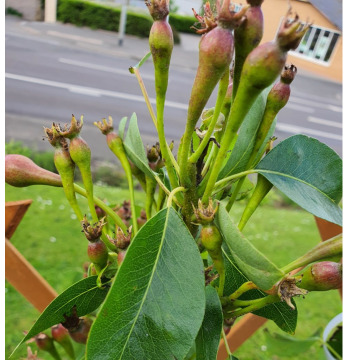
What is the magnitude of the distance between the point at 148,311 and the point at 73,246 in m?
1.78

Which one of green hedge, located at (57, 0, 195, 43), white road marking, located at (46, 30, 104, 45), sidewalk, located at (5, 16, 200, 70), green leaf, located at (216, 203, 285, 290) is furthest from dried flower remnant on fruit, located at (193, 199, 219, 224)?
white road marking, located at (46, 30, 104, 45)

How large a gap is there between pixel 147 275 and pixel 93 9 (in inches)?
243

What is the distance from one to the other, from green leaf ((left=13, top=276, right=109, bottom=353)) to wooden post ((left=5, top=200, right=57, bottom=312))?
0.41m

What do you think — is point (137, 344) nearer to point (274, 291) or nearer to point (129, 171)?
point (274, 291)

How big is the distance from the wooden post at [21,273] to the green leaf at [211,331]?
524 millimetres

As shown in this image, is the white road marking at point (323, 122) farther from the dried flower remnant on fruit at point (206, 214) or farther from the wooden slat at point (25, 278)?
the dried flower remnant on fruit at point (206, 214)

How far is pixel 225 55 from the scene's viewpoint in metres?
0.28

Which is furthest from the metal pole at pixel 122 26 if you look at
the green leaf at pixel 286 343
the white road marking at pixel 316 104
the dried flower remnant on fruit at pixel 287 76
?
the dried flower remnant on fruit at pixel 287 76

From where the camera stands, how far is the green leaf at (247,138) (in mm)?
396

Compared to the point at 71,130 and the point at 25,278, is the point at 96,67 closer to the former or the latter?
the point at 25,278

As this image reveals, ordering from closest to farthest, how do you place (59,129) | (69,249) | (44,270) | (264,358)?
(59,129)
(264,358)
(44,270)
(69,249)

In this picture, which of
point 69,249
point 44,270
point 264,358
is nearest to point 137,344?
point 264,358

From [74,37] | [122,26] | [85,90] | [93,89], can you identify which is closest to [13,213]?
[85,90]

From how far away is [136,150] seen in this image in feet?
1.54
